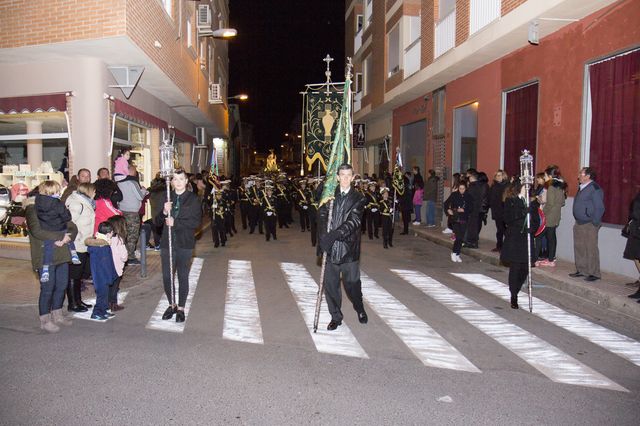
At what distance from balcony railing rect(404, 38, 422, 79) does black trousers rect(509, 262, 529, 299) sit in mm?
13661

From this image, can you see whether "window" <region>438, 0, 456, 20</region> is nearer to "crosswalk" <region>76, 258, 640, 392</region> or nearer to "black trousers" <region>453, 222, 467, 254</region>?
"black trousers" <region>453, 222, 467, 254</region>

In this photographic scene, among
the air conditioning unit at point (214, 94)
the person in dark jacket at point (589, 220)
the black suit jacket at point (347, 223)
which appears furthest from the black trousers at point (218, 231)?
the air conditioning unit at point (214, 94)

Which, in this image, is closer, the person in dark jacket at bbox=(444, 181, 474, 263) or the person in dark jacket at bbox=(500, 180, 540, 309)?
the person in dark jacket at bbox=(500, 180, 540, 309)

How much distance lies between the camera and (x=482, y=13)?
578 inches

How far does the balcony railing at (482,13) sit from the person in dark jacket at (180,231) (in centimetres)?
1025

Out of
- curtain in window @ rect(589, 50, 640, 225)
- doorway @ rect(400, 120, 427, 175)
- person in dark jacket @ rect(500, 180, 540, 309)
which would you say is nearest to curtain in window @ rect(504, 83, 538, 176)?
curtain in window @ rect(589, 50, 640, 225)

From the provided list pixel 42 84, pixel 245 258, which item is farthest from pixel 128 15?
pixel 245 258

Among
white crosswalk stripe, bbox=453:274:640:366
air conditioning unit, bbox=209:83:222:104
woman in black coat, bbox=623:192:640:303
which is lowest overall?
white crosswalk stripe, bbox=453:274:640:366

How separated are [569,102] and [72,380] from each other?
36.7 feet

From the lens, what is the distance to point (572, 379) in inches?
201

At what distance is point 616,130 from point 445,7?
9.46 m

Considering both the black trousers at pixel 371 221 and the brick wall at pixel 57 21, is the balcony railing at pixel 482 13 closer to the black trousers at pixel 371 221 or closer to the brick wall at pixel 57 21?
the black trousers at pixel 371 221

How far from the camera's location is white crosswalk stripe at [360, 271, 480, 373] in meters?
5.55

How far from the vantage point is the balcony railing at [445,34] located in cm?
1680
